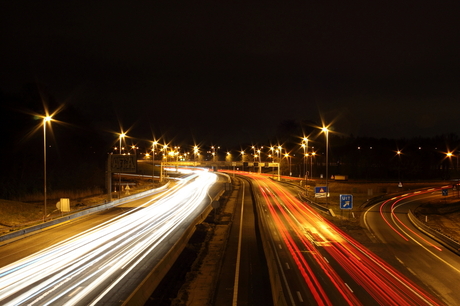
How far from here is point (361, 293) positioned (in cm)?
1354

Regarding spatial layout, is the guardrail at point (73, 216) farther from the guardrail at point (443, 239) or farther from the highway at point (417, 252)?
the guardrail at point (443, 239)

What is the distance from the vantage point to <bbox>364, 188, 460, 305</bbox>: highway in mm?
14812

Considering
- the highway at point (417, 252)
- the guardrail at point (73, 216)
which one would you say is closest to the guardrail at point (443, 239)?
the highway at point (417, 252)

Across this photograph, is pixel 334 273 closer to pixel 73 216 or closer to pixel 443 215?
pixel 73 216

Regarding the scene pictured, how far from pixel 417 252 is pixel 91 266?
1755 centimetres

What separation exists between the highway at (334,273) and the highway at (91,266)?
21.3 feet

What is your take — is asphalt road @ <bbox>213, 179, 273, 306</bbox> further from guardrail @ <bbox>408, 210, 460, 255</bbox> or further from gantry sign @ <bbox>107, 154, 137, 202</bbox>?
gantry sign @ <bbox>107, 154, 137, 202</bbox>

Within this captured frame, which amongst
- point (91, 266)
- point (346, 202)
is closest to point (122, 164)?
point (346, 202)

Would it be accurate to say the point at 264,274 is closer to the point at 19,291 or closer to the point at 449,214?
the point at 19,291

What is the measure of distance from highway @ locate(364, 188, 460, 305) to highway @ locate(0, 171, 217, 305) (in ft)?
39.8

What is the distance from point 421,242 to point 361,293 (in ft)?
41.4

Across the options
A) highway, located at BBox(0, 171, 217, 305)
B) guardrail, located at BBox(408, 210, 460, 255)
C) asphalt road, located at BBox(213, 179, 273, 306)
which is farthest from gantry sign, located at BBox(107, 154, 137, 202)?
guardrail, located at BBox(408, 210, 460, 255)

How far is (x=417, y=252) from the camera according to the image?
67.8 feet

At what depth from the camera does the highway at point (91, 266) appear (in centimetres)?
1234
